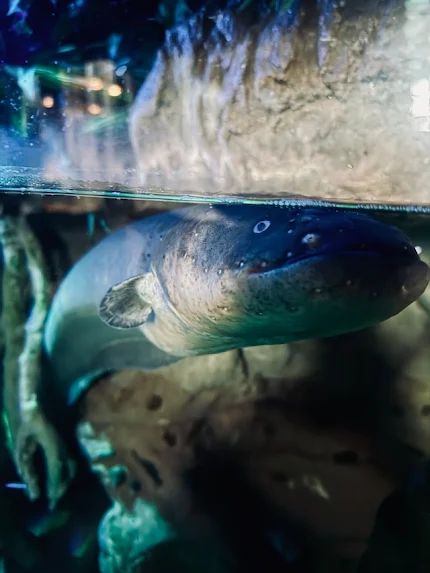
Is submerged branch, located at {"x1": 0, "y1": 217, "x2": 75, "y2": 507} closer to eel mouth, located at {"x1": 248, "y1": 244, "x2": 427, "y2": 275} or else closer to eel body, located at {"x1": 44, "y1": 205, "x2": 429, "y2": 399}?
eel body, located at {"x1": 44, "y1": 205, "x2": 429, "y2": 399}

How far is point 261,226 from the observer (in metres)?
1.58

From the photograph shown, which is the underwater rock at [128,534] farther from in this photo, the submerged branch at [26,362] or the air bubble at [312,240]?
the air bubble at [312,240]

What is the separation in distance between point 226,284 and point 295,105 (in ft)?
2.43

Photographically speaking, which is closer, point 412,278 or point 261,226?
point 412,278

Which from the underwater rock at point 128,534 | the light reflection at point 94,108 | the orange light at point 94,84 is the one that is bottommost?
the underwater rock at point 128,534

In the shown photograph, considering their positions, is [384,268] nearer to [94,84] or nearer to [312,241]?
[312,241]

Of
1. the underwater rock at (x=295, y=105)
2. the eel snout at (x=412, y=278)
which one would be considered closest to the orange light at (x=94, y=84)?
the underwater rock at (x=295, y=105)

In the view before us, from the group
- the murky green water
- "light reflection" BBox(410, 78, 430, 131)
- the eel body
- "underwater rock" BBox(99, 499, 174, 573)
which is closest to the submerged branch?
the murky green water

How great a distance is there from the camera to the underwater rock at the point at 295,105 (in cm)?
159

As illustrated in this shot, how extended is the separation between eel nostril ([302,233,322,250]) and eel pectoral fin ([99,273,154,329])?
94 cm

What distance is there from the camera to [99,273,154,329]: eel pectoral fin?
6.84 ft

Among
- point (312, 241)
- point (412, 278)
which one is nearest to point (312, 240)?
point (312, 241)

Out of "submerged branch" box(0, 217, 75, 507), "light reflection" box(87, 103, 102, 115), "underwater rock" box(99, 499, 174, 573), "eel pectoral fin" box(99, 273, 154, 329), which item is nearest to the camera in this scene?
"light reflection" box(87, 103, 102, 115)

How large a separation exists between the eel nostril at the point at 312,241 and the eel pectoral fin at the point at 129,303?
3.10ft
